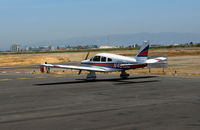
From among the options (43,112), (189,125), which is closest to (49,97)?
(43,112)

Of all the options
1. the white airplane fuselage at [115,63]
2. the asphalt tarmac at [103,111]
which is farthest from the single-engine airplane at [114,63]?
the asphalt tarmac at [103,111]

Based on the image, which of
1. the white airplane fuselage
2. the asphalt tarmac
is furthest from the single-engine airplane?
the asphalt tarmac

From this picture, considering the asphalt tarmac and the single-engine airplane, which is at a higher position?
the single-engine airplane

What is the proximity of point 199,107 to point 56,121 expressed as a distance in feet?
23.3

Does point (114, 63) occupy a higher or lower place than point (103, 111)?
higher

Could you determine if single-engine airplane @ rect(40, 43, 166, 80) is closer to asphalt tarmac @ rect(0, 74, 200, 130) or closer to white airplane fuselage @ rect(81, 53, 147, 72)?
white airplane fuselage @ rect(81, 53, 147, 72)

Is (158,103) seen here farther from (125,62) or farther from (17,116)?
(125,62)

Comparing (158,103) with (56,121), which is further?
(158,103)

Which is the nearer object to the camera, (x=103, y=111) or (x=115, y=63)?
(x=103, y=111)

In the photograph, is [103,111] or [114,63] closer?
[103,111]

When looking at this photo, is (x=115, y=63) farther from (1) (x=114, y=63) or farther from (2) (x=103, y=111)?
(2) (x=103, y=111)

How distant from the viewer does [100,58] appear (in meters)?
31.2

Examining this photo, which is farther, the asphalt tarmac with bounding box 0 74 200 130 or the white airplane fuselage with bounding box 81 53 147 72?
the white airplane fuselage with bounding box 81 53 147 72

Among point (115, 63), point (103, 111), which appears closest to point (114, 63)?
point (115, 63)
